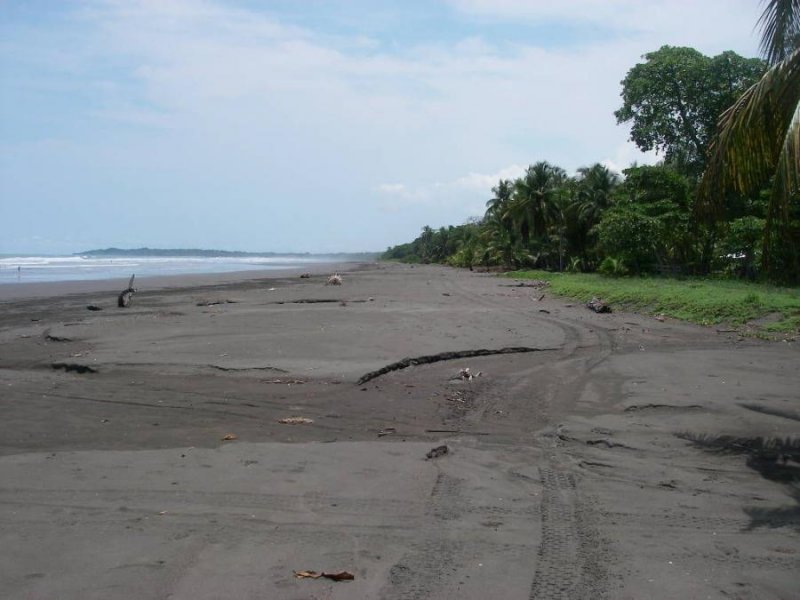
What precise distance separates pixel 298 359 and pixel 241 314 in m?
8.20

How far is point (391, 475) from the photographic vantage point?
648cm

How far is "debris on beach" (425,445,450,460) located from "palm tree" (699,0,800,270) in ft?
13.1

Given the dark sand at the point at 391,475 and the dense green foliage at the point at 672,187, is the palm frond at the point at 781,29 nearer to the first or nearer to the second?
the dark sand at the point at 391,475

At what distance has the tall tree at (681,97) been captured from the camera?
122 feet

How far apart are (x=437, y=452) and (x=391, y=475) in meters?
0.83

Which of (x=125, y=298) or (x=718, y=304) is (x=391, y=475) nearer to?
A: (x=718, y=304)

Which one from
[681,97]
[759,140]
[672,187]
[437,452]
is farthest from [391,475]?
[681,97]

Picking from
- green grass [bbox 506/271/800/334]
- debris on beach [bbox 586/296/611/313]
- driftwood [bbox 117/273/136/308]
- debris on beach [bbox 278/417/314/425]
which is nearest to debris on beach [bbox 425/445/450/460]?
debris on beach [bbox 278/417/314/425]

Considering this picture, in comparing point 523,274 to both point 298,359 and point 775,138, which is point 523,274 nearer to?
point 298,359

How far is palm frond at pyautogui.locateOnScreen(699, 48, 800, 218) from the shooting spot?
6.94m

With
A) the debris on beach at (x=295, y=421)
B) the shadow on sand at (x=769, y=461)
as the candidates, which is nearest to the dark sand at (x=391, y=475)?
the shadow on sand at (x=769, y=461)

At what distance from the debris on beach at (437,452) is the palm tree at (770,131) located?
4.00 m

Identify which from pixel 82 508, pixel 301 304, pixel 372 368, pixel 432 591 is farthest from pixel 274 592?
pixel 301 304

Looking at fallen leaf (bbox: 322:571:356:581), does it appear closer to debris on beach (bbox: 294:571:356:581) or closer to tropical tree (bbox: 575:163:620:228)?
debris on beach (bbox: 294:571:356:581)
